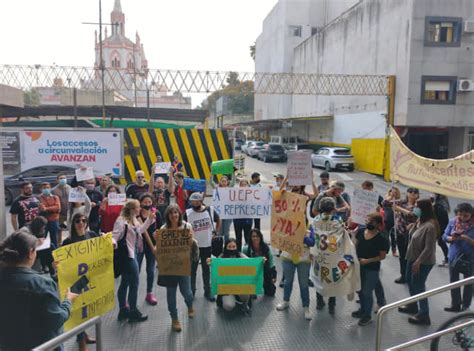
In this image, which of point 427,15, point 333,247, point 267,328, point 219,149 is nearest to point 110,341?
point 267,328

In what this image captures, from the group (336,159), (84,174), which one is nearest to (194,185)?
(84,174)

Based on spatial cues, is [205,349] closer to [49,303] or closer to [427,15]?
[49,303]

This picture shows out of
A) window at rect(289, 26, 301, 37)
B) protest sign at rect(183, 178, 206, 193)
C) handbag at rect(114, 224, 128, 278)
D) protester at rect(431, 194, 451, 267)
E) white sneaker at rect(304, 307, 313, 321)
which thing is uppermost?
window at rect(289, 26, 301, 37)

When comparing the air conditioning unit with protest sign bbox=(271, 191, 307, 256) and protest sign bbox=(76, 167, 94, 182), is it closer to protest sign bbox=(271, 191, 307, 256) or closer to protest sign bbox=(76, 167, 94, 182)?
protest sign bbox=(271, 191, 307, 256)

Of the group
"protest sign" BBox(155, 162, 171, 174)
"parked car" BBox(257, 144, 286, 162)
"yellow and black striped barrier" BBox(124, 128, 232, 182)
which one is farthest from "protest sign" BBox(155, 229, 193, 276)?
"parked car" BBox(257, 144, 286, 162)

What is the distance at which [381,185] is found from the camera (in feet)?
67.7

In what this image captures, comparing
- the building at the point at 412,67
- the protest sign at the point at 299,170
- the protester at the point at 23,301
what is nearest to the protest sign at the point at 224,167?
the protest sign at the point at 299,170

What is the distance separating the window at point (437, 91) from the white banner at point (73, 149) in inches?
698

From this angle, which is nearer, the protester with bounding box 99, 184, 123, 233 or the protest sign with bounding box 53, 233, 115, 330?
the protest sign with bounding box 53, 233, 115, 330

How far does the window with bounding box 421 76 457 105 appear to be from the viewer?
2289 cm

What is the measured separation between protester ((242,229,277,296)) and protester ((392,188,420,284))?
2.42 m

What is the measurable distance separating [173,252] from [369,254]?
8.68ft

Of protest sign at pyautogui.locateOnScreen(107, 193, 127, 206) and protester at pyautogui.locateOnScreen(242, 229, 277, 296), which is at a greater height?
protest sign at pyautogui.locateOnScreen(107, 193, 127, 206)

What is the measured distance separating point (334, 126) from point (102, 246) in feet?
101
